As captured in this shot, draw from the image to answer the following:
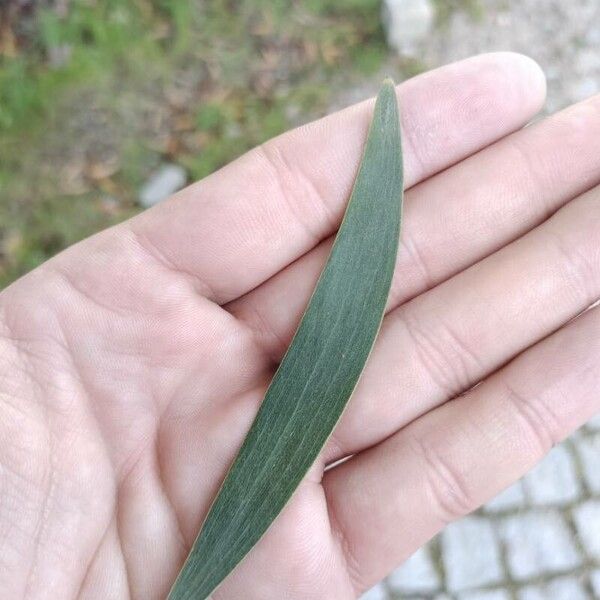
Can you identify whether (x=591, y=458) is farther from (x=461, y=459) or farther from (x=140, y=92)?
(x=140, y=92)

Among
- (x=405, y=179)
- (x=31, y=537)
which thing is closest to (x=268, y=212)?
(x=405, y=179)

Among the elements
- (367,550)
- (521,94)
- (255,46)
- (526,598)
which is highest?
(255,46)

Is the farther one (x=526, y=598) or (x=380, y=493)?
(x=526, y=598)

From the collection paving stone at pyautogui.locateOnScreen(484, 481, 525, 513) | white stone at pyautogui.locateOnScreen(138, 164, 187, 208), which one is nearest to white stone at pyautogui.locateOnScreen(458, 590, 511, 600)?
paving stone at pyautogui.locateOnScreen(484, 481, 525, 513)

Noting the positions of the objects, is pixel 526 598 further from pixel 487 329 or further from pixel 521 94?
pixel 521 94

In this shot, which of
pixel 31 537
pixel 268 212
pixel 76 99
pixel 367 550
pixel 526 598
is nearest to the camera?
pixel 31 537

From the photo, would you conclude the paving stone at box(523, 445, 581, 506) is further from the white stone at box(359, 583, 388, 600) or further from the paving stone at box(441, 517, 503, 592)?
the white stone at box(359, 583, 388, 600)

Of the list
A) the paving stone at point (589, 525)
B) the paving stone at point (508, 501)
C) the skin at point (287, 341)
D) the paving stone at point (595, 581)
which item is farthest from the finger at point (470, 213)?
the paving stone at point (595, 581)

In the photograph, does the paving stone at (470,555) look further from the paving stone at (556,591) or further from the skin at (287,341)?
the skin at (287,341)
